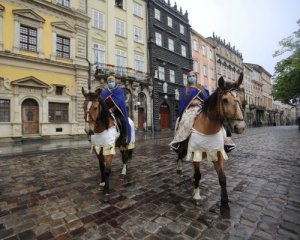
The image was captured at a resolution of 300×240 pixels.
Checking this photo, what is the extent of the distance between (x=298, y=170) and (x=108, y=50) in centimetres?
1978

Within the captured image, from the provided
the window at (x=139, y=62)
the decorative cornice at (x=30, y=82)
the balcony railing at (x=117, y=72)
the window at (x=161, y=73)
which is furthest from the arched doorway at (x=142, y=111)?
the decorative cornice at (x=30, y=82)

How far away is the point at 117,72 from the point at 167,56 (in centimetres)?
984

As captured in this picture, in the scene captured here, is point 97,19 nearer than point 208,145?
No

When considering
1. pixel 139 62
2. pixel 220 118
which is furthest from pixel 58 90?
pixel 220 118

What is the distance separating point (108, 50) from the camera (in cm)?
2017

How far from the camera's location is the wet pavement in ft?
7.77

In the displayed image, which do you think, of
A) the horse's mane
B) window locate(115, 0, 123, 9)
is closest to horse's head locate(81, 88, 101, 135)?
the horse's mane

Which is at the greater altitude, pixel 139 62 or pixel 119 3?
pixel 119 3

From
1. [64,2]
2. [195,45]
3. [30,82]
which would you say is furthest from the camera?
[195,45]

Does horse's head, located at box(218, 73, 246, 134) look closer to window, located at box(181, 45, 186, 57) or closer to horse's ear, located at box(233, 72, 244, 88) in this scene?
horse's ear, located at box(233, 72, 244, 88)

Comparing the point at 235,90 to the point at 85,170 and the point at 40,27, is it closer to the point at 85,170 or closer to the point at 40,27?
the point at 85,170

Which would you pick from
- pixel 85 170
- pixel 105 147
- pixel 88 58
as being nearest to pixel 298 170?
pixel 105 147

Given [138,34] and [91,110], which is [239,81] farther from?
[138,34]

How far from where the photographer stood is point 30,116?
15.1 m
